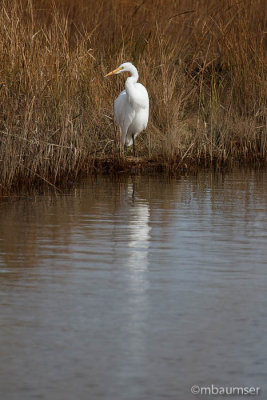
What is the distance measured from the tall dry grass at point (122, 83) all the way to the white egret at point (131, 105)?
206 millimetres

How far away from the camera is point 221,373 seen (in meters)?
3.49

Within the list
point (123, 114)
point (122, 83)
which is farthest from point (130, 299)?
point (122, 83)

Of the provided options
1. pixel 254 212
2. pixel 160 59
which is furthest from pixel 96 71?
pixel 254 212

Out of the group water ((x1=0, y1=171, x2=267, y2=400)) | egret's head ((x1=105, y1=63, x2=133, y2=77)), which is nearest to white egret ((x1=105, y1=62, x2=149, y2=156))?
egret's head ((x1=105, y1=63, x2=133, y2=77))

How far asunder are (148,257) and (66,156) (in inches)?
140

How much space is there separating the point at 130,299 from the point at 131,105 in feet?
18.7

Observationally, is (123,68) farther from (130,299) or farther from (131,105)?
(130,299)

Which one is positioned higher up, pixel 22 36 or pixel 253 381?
pixel 22 36

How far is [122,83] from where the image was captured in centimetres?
1138

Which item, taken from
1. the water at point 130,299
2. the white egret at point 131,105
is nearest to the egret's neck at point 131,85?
the white egret at point 131,105

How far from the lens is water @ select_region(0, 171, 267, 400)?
3459 millimetres

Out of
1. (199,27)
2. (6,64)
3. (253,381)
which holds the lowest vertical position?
(253,381)

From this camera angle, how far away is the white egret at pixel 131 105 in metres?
10.1

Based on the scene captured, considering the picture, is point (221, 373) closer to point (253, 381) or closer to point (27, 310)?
point (253, 381)
